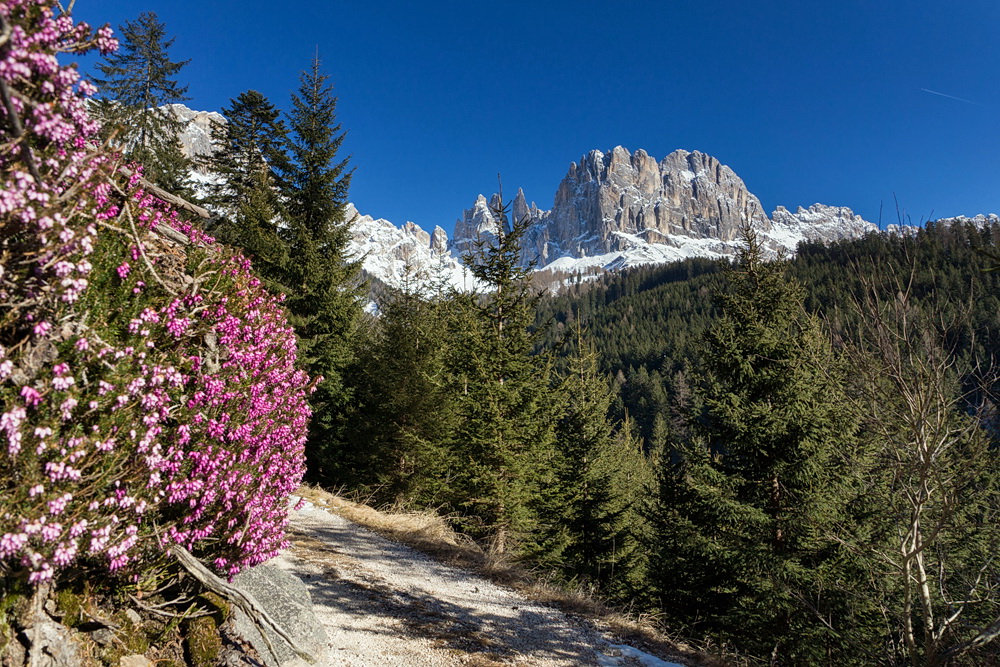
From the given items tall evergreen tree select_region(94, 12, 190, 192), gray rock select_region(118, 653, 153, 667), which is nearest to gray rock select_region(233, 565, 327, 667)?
gray rock select_region(118, 653, 153, 667)

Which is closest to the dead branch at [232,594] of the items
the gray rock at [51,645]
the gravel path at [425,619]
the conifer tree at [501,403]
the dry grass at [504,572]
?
the gray rock at [51,645]

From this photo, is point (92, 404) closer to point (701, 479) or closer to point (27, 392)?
point (27, 392)

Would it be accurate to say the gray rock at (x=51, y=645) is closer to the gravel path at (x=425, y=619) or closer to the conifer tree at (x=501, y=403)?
the gravel path at (x=425, y=619)

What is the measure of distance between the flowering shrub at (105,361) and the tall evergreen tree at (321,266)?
35.0 ft

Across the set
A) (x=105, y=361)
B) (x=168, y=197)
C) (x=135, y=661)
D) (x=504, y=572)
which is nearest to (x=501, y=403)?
(x=504, y=572)

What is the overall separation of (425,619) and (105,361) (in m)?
4.17

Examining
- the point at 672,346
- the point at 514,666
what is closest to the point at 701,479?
the point at 514,666

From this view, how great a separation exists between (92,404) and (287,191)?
14.6 meters

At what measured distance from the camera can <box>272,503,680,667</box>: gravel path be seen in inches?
167

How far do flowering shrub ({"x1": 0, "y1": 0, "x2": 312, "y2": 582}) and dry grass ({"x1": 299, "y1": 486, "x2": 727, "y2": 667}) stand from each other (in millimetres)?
4313

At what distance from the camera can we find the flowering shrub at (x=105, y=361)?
1858 mm

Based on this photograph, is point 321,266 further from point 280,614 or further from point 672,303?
point 672,303

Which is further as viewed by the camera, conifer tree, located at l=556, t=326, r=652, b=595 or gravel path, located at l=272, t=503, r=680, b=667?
conifer tree, located at l=556, t=326, r=652, b=595

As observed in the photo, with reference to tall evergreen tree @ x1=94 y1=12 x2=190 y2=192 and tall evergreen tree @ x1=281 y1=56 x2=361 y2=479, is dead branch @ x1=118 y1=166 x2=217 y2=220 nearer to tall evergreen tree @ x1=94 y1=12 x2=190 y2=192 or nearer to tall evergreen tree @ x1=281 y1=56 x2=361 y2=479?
tall evergreen tree @ x1=281 y1=56 x2=361 y2=479
